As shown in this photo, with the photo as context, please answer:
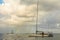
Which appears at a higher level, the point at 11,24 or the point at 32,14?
the point at 32,14

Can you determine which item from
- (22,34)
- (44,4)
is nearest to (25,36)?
(22,34)

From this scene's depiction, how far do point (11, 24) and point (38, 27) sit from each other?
18.2 inches

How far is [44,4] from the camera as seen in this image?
8.72ft

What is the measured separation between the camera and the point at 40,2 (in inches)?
105

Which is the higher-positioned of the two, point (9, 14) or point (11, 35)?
point (9, 14)

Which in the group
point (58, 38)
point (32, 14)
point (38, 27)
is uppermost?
point (32, 14)

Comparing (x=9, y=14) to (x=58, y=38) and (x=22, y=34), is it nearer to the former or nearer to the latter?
(x=22, y=34)

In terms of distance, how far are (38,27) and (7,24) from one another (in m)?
0.53

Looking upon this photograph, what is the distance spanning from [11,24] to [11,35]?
188 mm

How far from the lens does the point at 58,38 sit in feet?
8.70

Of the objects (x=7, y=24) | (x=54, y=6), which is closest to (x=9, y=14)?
(x=7, y=24)

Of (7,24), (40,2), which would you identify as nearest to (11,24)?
(7,24)

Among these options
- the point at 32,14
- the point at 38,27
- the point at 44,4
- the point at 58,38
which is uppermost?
the point at 44,4

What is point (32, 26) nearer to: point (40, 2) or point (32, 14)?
point (32, 14)
